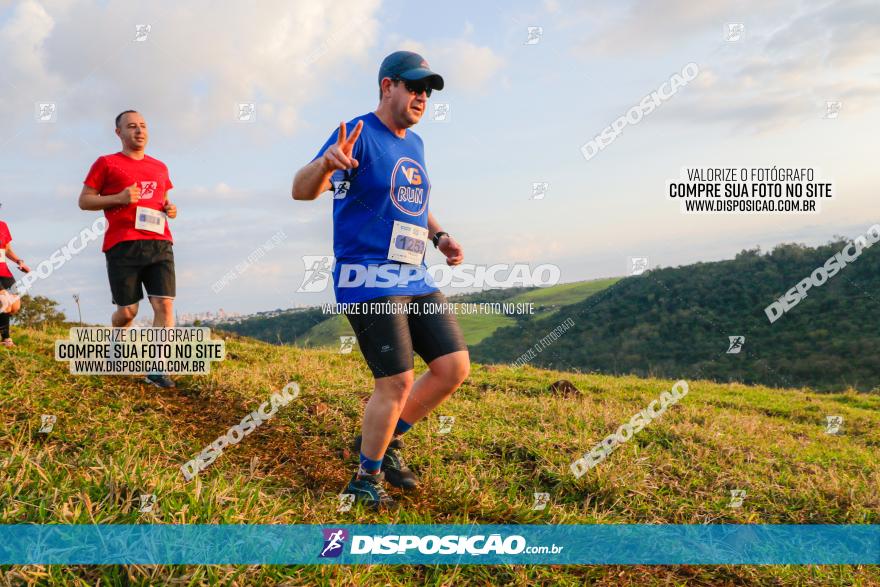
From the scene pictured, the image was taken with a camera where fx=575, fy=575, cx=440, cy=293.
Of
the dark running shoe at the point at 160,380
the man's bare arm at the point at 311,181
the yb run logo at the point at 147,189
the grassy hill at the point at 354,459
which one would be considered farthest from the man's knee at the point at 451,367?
the yb run logo at the point at 147,189

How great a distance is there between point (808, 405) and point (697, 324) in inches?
1516

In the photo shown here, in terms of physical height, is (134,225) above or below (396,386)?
above

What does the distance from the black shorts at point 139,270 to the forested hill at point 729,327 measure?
28.1 meters

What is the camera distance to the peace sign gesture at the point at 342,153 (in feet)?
9.92

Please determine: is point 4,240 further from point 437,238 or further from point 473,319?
point 473,319

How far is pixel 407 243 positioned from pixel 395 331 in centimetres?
58

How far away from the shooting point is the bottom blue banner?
220 cm

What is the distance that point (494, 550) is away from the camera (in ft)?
9.84

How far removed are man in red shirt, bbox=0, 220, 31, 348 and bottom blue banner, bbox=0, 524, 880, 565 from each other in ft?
22.1

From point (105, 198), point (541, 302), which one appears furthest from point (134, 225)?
point (541, 302)

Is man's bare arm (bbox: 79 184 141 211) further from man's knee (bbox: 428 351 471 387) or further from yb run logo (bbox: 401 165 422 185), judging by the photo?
man's knee (bbox: 428 351 471 387)

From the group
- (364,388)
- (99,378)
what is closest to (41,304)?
(99,378)

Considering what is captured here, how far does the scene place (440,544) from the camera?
2.98 meters

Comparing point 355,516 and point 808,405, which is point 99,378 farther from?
point 808,405
